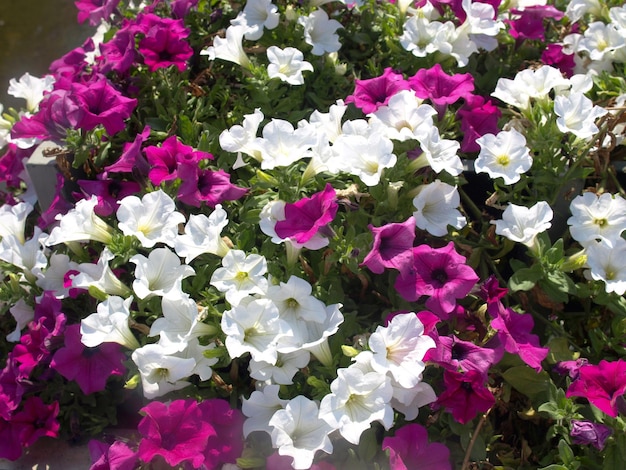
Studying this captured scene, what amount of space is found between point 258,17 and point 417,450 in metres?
1.50

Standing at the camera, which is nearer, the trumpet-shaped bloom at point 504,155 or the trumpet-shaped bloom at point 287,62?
the trumpet-shaped bloom at point 504,155

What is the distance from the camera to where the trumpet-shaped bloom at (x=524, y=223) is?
1.68 m

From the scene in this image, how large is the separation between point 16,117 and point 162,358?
1.38 m

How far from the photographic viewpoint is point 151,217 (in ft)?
5.46

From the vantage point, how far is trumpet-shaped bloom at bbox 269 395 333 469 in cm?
142

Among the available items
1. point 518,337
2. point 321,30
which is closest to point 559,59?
point 321,30

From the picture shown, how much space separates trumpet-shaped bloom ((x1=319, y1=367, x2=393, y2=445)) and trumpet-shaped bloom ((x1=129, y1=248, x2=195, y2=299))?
0.43 m


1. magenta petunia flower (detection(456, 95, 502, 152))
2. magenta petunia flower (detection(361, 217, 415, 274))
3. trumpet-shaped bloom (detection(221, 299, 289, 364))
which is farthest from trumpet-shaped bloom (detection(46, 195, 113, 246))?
magenta petunia flower (detection(456, 95, 502, 152))

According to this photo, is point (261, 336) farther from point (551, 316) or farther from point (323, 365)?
point (551, 316)

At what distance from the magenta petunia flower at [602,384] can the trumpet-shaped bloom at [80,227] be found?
1204mm

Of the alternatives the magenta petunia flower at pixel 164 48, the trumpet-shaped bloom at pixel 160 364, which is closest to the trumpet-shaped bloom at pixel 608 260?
the trumpet-shaped bloom at pixel 160 364

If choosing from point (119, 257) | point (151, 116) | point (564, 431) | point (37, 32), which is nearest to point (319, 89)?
point (151, 116)

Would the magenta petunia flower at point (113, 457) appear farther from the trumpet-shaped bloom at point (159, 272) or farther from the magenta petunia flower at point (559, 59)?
the magenta petunia flower at point (559, 59)

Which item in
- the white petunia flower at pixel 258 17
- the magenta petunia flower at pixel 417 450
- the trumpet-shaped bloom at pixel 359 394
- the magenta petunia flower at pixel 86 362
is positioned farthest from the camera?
the white petunia flower at pixel 258 17
